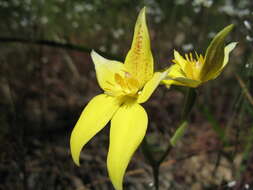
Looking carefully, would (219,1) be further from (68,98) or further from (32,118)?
(32,118)

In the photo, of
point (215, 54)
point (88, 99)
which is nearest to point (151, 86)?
point (215, 54)

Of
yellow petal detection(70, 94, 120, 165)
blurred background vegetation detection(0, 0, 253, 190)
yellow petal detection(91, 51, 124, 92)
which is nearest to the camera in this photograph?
yellow petal detection(70, 94, 120, 165)

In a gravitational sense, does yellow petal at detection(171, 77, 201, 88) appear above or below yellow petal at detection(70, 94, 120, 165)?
above

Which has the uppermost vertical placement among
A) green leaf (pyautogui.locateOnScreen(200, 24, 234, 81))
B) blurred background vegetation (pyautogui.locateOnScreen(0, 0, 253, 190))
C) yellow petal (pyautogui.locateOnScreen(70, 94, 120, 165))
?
green leaf (pyautogui.locateOnScreen(200, 24, 234, 81))

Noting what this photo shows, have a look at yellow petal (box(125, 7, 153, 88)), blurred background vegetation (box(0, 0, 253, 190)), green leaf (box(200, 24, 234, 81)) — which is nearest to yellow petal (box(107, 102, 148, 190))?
yellow petal (box(125, 7, 153, 88))

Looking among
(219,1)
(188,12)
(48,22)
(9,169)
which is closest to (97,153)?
(9,169)

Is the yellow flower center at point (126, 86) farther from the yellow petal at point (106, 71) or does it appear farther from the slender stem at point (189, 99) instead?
the slender stem at point (189, 99)

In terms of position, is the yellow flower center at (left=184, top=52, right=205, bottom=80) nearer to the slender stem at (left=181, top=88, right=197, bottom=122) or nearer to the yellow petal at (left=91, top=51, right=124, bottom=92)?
the slender stem at (left=181, top=88, right=197, bottom=122)
